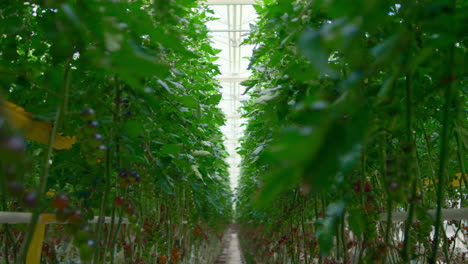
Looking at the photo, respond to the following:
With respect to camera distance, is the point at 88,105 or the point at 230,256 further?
the point at 230,256

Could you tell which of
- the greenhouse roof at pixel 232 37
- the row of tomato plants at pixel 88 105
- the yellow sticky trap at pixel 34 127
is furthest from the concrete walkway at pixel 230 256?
the yellow sticky trap at pixel 34 127

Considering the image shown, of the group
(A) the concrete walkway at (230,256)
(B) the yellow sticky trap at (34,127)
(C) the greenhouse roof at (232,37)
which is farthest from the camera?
(A) the concrete walkway at (230,256)

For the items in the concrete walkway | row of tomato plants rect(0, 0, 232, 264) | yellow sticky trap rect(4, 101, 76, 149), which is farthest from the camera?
the concrete walkway

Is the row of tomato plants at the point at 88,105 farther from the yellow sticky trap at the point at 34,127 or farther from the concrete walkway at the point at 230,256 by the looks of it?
the concrete walkway at the point at 230,256

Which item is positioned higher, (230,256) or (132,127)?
(132,127)

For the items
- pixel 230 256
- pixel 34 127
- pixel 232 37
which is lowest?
pixel 230 256

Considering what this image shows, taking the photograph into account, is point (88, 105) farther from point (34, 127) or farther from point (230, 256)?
point (230, 256)

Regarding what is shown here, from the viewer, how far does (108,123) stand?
1.12 m

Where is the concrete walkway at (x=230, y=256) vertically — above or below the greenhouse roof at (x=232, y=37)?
below

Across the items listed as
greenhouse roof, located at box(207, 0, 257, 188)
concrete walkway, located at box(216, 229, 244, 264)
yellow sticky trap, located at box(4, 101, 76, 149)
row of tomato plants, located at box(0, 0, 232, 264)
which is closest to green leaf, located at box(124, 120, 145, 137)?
row of tomato plants, located at box(0, 0, 232, 264)

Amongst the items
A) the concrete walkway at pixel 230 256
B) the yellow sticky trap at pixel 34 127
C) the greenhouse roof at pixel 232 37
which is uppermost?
the greenhouse roof at pixel 232 37

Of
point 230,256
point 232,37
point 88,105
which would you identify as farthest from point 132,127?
point 230,256

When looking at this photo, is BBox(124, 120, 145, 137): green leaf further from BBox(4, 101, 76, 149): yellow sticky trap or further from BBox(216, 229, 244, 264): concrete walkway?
BBox(216, 229, 244, 264): concrete walkway

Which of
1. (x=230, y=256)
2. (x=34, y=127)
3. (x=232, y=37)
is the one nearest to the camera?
(x=34, y=127)
